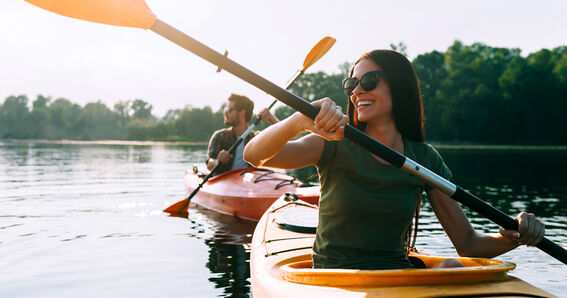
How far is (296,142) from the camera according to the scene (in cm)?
238

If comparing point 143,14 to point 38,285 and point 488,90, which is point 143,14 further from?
point 488,90

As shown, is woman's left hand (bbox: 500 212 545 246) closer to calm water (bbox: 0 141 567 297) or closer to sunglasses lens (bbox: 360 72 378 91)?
sunglasses lens (bbox: 360 72 378 91)

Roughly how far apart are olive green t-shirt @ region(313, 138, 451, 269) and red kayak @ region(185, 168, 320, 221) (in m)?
4.49

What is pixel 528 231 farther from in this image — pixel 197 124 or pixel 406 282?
pixel 197 124

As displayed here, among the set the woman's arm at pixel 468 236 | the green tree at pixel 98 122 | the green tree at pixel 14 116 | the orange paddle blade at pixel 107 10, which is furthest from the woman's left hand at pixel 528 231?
the green tree at pixel 14 116

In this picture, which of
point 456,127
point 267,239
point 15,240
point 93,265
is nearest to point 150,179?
point 15,240

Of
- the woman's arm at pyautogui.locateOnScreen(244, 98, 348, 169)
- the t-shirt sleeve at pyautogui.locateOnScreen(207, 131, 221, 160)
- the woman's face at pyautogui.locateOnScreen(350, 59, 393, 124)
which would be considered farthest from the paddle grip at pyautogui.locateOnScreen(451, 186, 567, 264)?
the t-shirt sleeve at pyautogui.locateOnScreen(207, 131, 221, 160)

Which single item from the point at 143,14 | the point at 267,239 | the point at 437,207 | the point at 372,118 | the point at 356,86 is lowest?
the point at 267,239

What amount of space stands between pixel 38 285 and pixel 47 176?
40.6 feet

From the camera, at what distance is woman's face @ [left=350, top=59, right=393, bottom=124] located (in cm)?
261

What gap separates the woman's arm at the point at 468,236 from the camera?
2707mm

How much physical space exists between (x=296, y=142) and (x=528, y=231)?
1389 millimetres

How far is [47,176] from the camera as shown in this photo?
52.4ft

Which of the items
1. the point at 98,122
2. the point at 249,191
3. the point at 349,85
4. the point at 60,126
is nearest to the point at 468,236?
the point at 349,85
